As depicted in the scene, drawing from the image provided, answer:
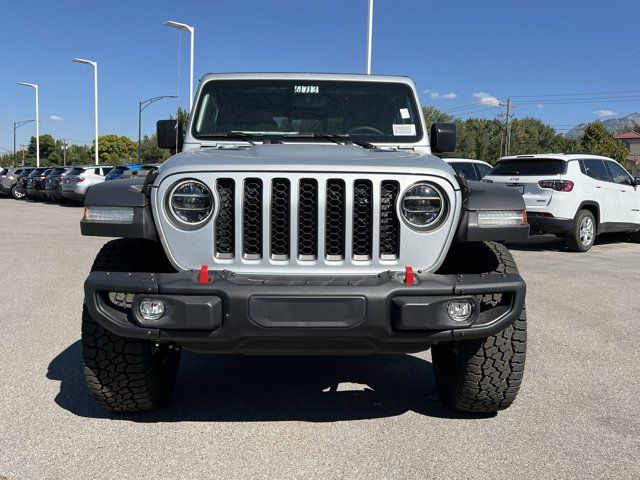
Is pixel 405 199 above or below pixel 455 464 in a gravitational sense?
above

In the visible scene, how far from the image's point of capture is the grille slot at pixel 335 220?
2.99 metres

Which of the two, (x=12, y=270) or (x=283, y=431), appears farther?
(x=12, y=270)

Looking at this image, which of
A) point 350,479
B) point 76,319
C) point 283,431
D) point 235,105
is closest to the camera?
point 350,479

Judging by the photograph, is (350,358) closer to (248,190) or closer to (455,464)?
(455,464)

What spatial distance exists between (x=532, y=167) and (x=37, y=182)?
2265cm

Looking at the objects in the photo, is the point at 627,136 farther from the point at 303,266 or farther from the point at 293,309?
the point at 293,309

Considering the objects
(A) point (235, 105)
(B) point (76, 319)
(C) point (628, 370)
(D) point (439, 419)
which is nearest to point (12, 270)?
(B) point (76, 319)

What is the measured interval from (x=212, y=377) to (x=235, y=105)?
1.92 metres

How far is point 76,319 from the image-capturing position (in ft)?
19.5

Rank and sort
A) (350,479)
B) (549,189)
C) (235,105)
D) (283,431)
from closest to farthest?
(350,479), (283,431), (235,105), (549,189)

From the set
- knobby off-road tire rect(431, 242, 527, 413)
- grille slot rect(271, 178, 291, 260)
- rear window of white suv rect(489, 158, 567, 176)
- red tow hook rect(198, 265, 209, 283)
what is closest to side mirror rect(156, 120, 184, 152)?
grille slot rect(271, 178, 291, 260)

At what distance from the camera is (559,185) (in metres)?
11.0

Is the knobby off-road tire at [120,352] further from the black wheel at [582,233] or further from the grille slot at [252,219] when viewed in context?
the black wheel at [582,233]

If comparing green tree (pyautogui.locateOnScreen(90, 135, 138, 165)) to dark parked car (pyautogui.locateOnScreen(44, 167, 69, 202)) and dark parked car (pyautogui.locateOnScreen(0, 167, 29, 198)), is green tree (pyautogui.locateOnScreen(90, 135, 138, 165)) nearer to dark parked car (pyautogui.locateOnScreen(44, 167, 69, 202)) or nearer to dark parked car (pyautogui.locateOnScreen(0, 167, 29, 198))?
dark parked car (pyautogui.locateOnScreen(0, 167, 29, 198))
